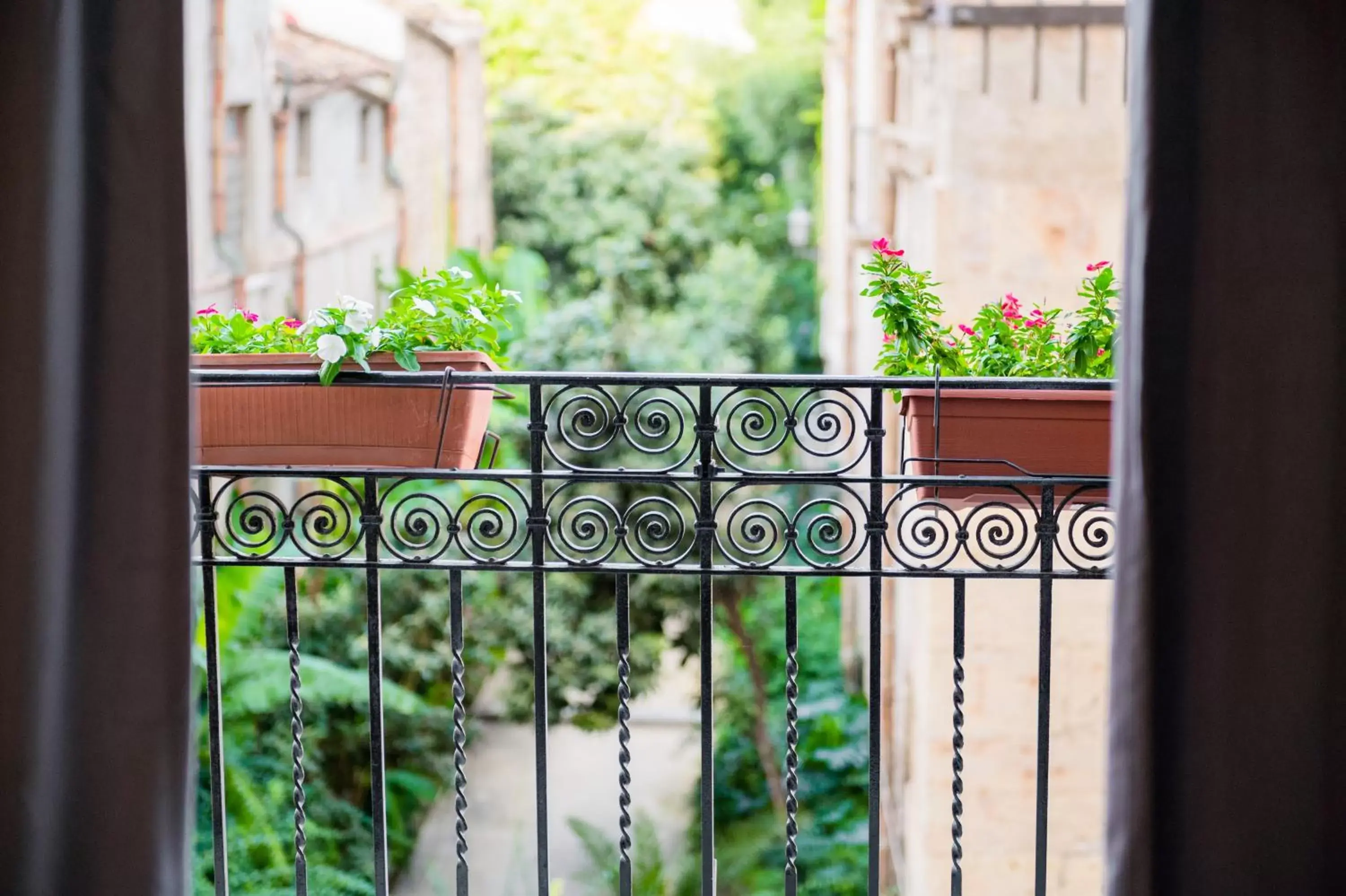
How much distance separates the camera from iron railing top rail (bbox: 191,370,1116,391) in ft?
6.06

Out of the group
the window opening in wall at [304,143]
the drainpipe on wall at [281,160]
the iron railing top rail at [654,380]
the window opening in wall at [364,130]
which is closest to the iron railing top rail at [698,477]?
the iron railing top rail at [654,380]

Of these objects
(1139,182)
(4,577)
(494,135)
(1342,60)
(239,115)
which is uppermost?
(494,135)

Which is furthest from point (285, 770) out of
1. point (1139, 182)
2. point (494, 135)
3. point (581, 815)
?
point (494, 135)

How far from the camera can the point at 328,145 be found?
8102 millimetres

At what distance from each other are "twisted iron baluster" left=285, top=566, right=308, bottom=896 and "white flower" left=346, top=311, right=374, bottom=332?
1.23 ft

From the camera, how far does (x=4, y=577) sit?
1.63 m

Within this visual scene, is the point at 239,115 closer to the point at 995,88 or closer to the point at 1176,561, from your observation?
the point at 995,88

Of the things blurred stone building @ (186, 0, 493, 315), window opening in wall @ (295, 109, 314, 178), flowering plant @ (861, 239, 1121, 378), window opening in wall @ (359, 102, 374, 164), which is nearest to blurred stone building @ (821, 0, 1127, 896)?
flowering plant @ (861, 239, 1121, 378)

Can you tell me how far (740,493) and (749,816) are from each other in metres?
1.81

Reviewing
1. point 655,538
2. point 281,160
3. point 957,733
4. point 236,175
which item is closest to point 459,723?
point 655,538

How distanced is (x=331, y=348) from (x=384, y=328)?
4.3 inches

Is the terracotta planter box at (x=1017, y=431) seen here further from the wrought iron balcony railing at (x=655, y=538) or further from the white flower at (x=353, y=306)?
the white flower at (x=353, y=306)

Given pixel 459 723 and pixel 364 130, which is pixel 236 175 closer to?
pixel 364 130

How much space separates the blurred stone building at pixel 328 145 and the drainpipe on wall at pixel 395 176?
1 centimetres
